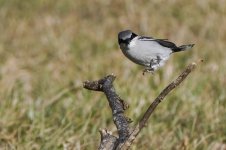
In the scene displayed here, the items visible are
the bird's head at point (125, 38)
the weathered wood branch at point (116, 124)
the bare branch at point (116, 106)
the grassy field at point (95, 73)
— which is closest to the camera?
the bird's head at point (125, 38)

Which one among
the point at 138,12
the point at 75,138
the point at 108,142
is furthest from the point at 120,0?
the point at 108,142

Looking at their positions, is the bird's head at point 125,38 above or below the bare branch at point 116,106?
above

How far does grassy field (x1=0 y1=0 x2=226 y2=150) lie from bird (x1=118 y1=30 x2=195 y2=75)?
7.57 feet

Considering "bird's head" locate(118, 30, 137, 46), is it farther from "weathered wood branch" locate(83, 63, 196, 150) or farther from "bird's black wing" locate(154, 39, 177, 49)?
"weathered wood branch" locate(83, 63, 196, 150)

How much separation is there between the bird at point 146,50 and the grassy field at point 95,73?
2.31 meters

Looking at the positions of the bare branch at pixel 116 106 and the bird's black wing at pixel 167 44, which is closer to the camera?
the bird's black wing at pixel 167 44

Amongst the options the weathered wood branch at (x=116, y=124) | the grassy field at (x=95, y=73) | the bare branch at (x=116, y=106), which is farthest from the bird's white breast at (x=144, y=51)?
the grassy field at (x=95, y=73)

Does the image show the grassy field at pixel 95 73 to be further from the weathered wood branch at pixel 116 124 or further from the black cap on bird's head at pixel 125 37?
the black cap on bird's head at pixel 125 37

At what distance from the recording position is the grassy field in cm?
595

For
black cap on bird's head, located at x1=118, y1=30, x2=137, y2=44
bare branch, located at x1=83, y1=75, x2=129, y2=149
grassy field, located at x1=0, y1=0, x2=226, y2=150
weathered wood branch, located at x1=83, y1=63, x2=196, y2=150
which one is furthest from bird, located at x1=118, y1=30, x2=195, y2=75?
grassy field, located at x1=0, y1=0, x2=226, y2=150

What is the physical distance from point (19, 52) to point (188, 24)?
2.44 metres

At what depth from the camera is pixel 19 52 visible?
8828 mm

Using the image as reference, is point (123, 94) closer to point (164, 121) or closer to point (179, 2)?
point (164, 121)

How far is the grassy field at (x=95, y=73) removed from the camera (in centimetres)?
595
